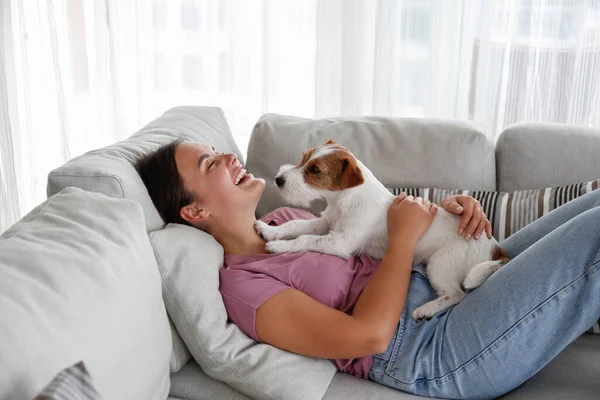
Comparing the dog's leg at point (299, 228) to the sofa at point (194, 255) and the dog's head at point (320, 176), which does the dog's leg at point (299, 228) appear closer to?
the dog's head at point (320, 176)

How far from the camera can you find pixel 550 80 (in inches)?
113

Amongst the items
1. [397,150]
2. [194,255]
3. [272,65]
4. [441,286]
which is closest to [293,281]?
[194,255]

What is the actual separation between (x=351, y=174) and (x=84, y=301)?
78 cm

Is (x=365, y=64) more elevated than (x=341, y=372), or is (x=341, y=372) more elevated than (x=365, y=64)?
(x=365, y=64)

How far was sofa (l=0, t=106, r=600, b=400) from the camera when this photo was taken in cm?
111

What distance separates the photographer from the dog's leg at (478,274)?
1.59 meters

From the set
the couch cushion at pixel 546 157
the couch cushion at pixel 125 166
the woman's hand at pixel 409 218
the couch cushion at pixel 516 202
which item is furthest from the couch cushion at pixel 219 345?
the couch cushion at pixel 546 157

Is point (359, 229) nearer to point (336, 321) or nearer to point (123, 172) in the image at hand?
point (336, 321)

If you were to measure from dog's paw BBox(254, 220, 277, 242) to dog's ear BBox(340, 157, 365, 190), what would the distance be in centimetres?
24

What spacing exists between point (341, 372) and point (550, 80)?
1.85 meters

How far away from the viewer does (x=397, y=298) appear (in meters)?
1.53

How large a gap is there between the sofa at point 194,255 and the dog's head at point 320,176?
0.80 feet

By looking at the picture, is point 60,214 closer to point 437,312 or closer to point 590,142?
point 437,312

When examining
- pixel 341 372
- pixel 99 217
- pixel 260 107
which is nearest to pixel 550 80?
pixel 260 107
